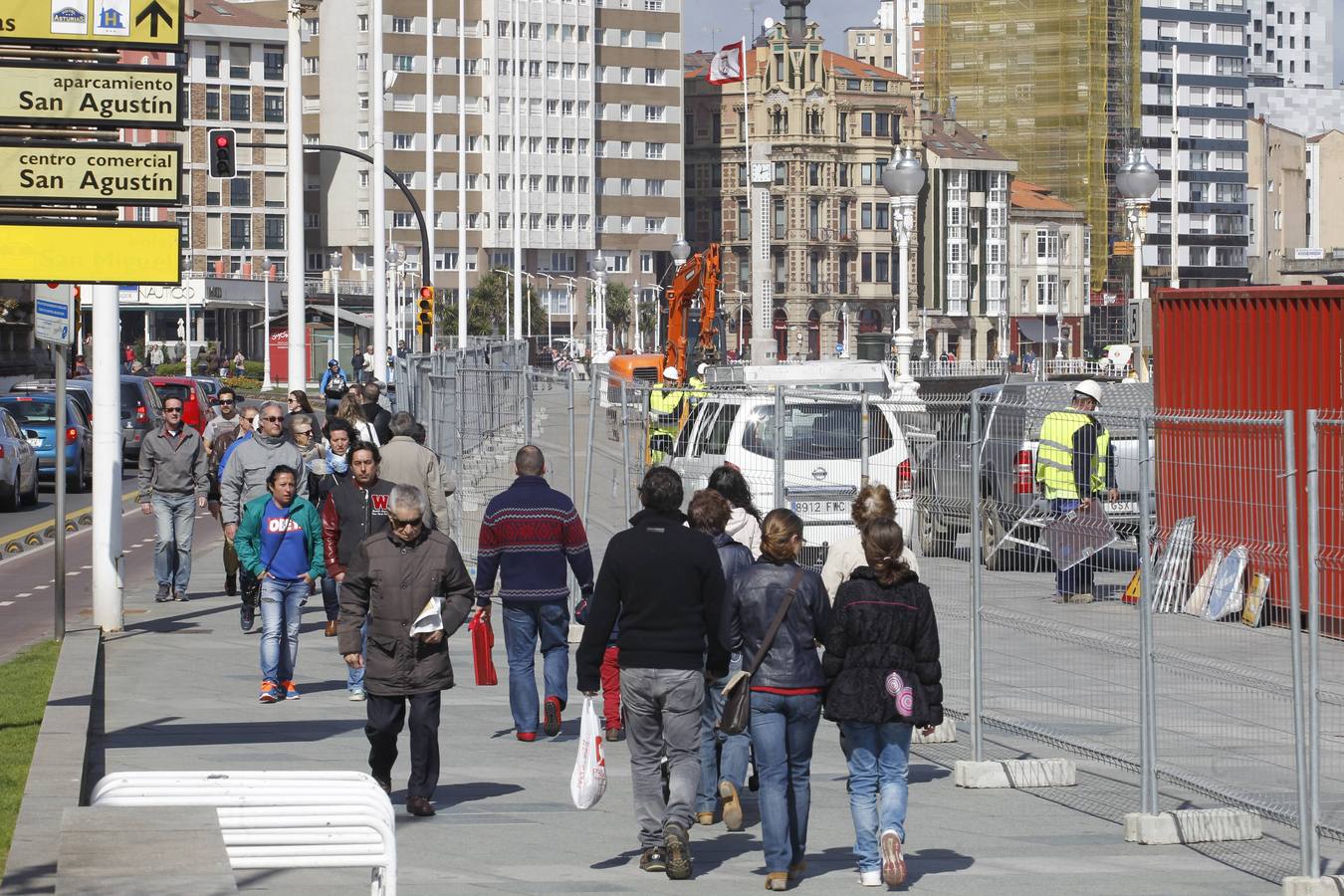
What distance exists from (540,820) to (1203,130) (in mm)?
150731

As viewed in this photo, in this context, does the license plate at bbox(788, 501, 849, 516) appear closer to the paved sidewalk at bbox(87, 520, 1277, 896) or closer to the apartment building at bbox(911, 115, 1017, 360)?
the paved sidewalk at bbox(87, 520, 1277, 896)

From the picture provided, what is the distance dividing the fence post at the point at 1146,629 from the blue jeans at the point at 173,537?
1258 centimetres

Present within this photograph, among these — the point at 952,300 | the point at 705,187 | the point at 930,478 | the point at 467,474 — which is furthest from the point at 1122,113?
the point at 930,478

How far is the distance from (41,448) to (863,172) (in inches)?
4091

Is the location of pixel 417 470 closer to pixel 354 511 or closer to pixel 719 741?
pixel 354 511

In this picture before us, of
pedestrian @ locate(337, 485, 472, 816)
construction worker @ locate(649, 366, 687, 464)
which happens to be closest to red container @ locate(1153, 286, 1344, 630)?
pedestrian @ locate(337, 485, 472, 816)

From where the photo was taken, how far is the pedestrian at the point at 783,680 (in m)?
8.91

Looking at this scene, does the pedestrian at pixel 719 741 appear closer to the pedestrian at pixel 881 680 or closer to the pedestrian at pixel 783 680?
the pedestrian at pixel 783 680

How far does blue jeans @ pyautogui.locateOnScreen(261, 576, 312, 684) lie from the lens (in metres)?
14.3

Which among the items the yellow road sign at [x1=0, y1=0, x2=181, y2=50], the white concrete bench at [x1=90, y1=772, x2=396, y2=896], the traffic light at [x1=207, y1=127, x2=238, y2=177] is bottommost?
the white concrete bench at [x1=90, y1=772, x2=396, y2=896]

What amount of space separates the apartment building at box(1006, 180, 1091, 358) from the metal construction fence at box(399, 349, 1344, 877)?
405ft

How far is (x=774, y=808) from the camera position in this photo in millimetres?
8875

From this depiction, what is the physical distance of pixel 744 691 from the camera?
903 centimetres

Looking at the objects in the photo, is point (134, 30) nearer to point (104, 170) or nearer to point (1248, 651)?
point (104, 170)
